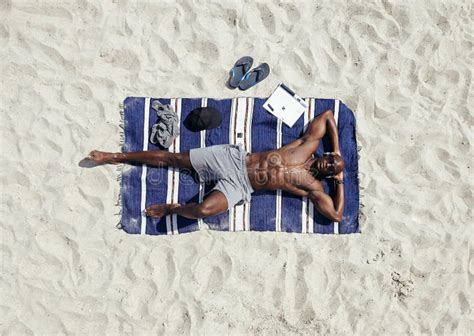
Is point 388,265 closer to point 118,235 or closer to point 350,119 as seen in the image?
point 350,119

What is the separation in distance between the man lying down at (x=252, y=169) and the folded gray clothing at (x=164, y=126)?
0.14 m

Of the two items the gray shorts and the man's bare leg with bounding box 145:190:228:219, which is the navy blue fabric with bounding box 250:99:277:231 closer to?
the gray shorts

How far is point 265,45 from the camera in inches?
205

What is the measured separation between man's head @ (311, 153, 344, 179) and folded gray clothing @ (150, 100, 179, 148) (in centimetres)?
149

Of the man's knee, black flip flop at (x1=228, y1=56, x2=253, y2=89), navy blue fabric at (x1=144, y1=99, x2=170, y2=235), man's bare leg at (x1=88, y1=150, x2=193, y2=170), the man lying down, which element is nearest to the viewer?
the man's knee

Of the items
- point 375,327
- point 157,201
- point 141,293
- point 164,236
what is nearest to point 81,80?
point 157,201

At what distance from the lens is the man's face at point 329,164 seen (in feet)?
15.5

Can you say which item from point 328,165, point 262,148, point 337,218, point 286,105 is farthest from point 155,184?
point 337,218

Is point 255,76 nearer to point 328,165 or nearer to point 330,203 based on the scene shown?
point 328,165

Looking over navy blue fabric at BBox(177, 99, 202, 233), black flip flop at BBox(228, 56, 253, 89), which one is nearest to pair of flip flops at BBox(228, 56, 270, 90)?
black flip flop at BBox(228, 56, 253, 89)

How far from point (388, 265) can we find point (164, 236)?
2350 mm

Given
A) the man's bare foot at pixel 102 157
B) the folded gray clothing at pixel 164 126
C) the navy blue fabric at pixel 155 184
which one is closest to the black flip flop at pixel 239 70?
the folded gray clothing at pixel 164 126

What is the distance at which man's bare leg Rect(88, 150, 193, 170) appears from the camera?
4883 mm

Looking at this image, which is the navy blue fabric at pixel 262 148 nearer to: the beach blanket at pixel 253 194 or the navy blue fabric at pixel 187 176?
the beach blanket at pixel 253 194
